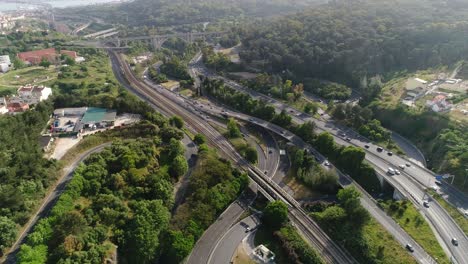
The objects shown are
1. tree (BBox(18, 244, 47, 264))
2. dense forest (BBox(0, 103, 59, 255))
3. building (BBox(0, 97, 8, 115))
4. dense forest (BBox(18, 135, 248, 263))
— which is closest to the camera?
tree (BBox(18, 244, 47, 264))

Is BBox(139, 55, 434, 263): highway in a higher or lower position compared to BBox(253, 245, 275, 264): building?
higher

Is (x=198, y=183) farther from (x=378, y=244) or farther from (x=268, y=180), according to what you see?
(x=378, y=244)

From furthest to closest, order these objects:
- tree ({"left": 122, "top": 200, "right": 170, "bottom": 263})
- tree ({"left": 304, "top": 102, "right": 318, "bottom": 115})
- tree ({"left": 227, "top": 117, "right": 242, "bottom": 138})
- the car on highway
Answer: tree ({"left": 304, "top": 102, "right": 318, "bottom": 115}) < tree ({"left": 227, "top": 117, "right": 242, "bottom": 138}) < the car on highway < tree ({"left": 122, "top": 200, "right": 170, "bottom": 263})

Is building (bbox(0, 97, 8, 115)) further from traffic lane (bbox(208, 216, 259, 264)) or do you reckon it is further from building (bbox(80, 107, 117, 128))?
traffic lane (bbox(208, 216, 259, 264))

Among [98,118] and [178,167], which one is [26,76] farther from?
[178,167]

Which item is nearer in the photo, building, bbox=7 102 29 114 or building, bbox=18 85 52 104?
building, bbox=7 102 29 114

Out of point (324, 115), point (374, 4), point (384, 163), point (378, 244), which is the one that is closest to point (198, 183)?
point (378, 244)

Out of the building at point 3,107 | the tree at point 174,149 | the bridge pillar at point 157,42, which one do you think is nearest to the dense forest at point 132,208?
the tree at point 174,149

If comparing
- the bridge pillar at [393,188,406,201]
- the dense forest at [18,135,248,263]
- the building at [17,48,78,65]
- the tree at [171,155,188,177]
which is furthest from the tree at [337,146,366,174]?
the building at [17,48,78,65]

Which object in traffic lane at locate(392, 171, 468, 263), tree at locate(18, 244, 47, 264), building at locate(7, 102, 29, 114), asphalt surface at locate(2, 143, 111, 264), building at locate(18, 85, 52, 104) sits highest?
building at locate(18, 85, 52, 104)
